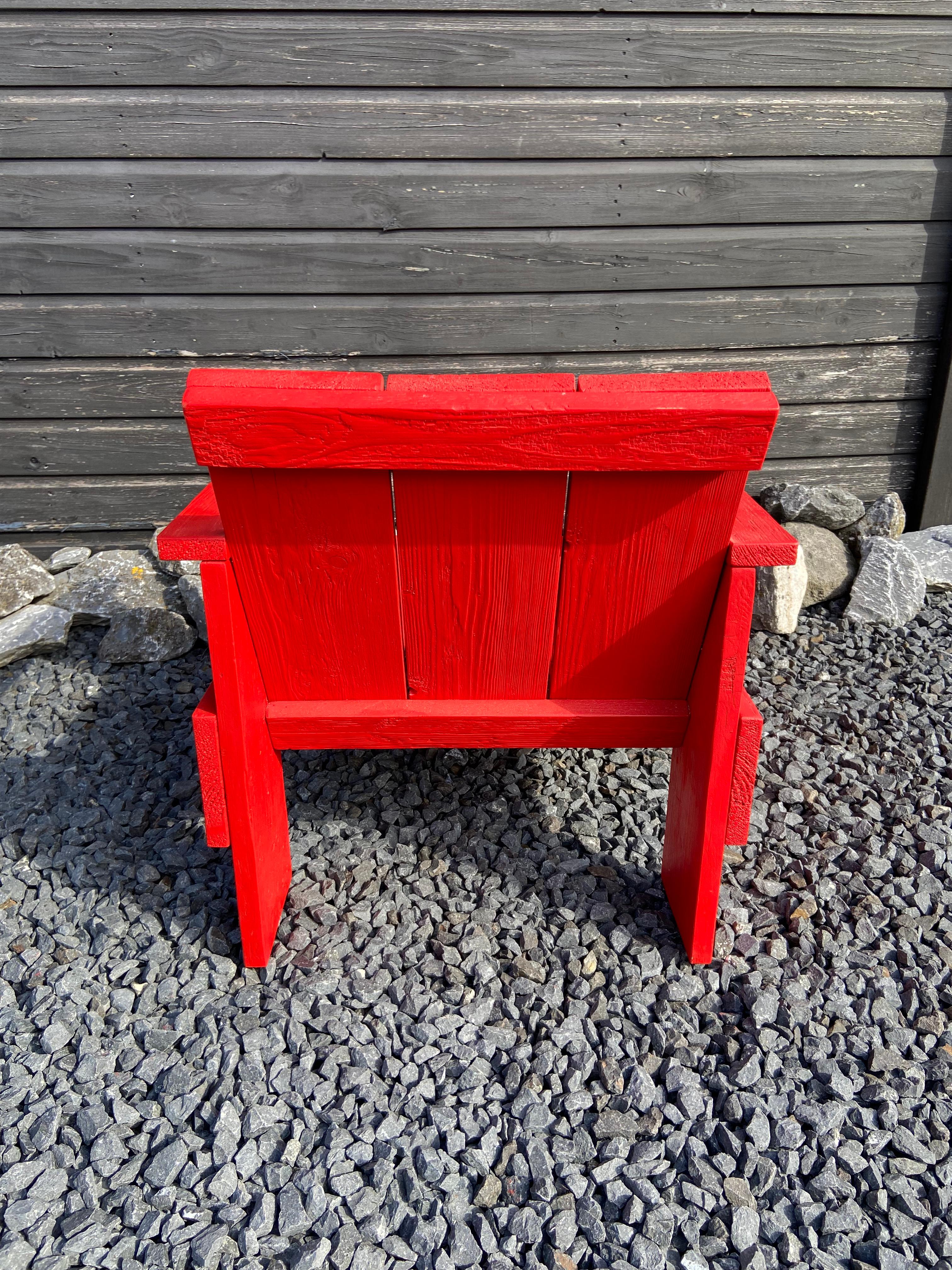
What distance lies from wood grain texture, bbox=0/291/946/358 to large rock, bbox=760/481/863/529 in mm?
582

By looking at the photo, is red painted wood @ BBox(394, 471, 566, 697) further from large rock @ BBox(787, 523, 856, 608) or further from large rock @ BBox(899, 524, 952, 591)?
large rock @ BBox(899, 524, 952, 591)

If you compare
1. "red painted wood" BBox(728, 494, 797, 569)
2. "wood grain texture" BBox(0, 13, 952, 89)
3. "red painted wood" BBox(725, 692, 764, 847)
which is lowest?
"red painted wood" BBox(725, 692, 764, 847)

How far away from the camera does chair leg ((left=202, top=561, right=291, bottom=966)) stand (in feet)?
5.20

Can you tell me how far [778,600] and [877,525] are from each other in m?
0.65

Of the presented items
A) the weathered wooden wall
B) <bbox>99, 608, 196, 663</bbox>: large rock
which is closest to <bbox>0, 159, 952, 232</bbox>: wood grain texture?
the weathered wooden wall

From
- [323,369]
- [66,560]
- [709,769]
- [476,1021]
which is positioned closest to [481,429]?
[709,769]

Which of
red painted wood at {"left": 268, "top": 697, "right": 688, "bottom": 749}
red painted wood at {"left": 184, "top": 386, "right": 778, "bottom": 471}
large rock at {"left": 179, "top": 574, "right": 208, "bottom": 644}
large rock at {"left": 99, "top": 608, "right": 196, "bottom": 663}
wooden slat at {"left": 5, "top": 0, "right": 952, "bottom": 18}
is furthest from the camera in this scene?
large rock at {"left": 179, "top": 574, "right": 208, "bottom": 644}

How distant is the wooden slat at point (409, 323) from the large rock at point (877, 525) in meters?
0.75

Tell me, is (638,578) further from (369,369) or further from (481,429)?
(369,369)

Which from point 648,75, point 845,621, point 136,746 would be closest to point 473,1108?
point 136,746

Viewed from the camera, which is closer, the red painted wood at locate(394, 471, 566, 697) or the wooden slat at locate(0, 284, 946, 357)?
the red painted wood at locate(394, 471, 566, 697)

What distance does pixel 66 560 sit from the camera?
3.40m

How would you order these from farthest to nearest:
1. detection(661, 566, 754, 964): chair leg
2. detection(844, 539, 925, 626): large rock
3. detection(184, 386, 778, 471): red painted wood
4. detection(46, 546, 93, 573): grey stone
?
detection(46, 546, 93, 573): grey stone
detection(844, 539, 925, 626): large rock
detection(661, 566, 754, 964): chair leg
detection(184, 386, 778, 471): red painted wood

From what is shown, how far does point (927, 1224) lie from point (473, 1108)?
73cm
